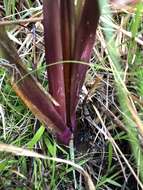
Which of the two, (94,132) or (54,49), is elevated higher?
(54,49)

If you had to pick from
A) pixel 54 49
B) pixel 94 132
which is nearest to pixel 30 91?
pixel 54 49

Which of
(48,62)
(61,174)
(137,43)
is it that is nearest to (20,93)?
(48,62)

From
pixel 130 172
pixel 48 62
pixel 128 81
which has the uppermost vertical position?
pixel 48 62

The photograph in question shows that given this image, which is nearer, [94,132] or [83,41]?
[83,41]

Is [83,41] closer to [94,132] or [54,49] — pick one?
[54,49]

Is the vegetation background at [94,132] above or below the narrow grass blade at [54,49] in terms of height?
below

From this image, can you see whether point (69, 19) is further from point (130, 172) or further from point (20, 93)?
point (130, 172)

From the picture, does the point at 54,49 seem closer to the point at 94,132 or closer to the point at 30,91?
the point at 30,91

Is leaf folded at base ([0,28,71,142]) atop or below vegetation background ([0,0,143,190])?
atop
